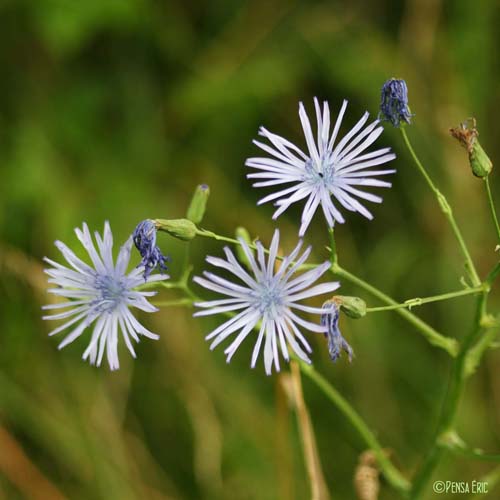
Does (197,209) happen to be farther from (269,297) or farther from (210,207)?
(210,207)

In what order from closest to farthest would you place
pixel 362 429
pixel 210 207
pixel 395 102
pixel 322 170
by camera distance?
1. pixel 322 170
2. pixel 395 102
3. pixel 362 429
4. pixel 210 207

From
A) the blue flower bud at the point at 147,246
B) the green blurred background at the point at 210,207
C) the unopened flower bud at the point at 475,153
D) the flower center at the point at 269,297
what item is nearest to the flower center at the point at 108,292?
the blue flower bud at the point at 147,246

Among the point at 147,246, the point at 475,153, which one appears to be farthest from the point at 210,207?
the point at 475,153

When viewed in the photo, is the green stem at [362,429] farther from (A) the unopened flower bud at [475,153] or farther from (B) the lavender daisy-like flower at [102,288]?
(A) the unopened flower bud at [475,153]

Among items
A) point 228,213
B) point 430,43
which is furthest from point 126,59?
point 430,43

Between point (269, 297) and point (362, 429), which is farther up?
point (269, 297)

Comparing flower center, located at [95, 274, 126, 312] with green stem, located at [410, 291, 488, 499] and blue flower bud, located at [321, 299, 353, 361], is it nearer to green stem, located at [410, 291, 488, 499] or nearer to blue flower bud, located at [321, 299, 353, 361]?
blue flower bud, located at [321, 299, 353, 361]

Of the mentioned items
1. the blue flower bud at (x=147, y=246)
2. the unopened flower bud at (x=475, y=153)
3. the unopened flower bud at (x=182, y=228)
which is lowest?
the blue flower bud at (x=147, y=246)

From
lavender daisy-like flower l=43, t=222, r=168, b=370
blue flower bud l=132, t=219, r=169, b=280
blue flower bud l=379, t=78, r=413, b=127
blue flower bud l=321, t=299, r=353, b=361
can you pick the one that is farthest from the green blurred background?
blue flower bud l=321, t=299, r=353, b=361
